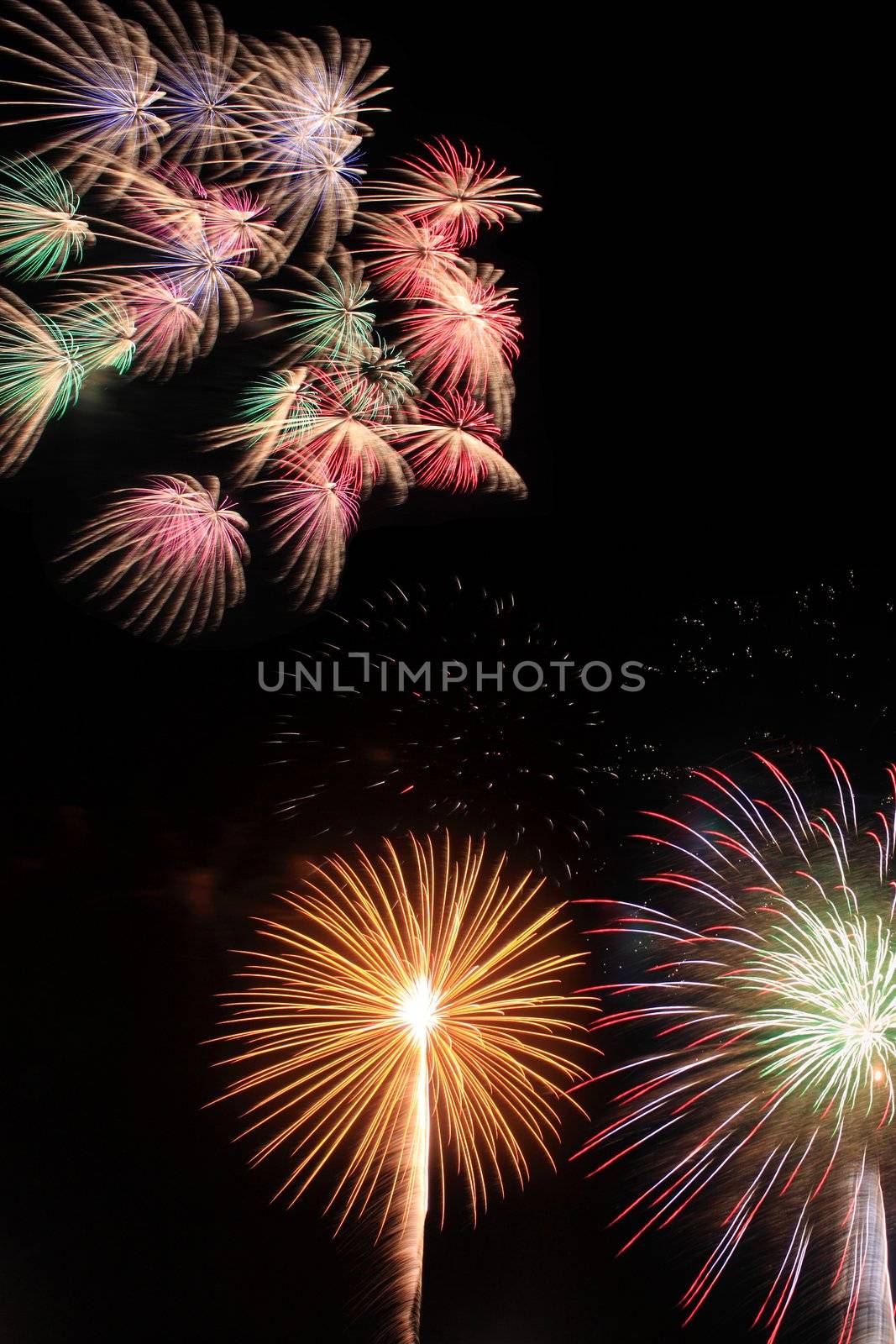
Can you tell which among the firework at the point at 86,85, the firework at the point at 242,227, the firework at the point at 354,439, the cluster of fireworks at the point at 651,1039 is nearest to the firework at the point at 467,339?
the firework at the point at 354,439

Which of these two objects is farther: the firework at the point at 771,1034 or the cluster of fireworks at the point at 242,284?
the firework at the point at 771,1034

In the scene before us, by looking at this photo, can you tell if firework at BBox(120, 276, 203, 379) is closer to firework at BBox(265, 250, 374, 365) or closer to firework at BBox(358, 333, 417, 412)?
firework at BBox(265, 250, 374, 365)

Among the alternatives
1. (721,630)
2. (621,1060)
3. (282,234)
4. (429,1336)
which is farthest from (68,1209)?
(282,234)

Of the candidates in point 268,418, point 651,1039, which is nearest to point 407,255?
point 268,418

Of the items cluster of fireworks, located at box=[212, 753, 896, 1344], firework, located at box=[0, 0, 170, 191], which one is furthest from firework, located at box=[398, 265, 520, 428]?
cluster of fireworks, located at box=[212, 753, 896, 1344]

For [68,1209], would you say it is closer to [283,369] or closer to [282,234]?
[283,369]

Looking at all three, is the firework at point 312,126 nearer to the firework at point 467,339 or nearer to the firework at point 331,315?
the firework at point 331,315

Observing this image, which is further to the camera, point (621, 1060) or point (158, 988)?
point (621, 1060)
